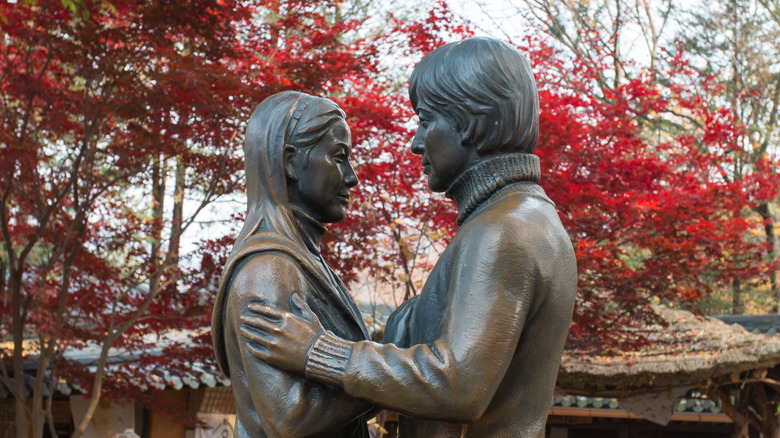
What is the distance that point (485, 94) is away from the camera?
2.19 meters

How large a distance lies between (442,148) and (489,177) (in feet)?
0.48

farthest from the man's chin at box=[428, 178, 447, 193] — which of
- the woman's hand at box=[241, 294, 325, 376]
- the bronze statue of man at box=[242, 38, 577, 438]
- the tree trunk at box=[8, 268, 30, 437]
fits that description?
the tree trunk at box=[8, 268, 30, 437]

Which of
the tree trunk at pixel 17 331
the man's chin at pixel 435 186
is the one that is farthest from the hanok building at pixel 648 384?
the man's chin at pixel 435 186

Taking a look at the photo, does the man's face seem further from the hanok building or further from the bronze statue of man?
the hanok building

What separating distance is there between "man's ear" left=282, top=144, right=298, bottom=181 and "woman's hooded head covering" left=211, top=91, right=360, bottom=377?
1 centimetres

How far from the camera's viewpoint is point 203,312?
8.55 m

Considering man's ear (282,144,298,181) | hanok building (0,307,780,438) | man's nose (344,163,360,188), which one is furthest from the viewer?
hanok building (0,307,780,438)

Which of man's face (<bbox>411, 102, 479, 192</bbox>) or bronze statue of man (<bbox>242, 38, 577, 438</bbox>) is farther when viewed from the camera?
man's face (<bbox>411, 102, 479, 192</bbox>)

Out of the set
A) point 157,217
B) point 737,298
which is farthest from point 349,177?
point 737,298

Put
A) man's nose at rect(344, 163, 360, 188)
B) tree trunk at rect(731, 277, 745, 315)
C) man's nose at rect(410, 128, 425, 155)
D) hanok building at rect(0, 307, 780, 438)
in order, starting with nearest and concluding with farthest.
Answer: man's nose at rect(410, 128, 425, 155), man's nose at rect(344, 163, 360, 188), hanok building at rect(0, 307, 780, 438), tree trunk at rect(731, 277, 745, 315)

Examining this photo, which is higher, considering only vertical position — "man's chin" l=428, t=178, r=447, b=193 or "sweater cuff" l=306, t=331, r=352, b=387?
"man's chin" l=428, t=178, r=447, b=193

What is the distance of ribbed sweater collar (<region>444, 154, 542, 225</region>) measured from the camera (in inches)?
88.9

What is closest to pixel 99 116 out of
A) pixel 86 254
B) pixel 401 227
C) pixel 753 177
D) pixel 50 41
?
pixel 50 41

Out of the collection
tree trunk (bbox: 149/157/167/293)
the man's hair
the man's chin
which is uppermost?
tree trunk (bbox: 149/157/167/293)
